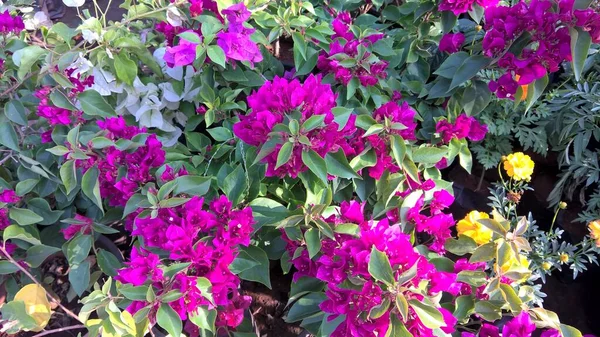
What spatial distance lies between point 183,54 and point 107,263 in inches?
22.2

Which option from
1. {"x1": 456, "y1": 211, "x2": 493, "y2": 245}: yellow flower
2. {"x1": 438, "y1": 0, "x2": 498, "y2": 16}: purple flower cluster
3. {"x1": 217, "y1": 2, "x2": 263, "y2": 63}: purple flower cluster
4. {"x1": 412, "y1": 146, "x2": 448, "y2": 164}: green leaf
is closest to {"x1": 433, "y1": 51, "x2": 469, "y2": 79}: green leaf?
{"x1": 438, "y1": 0, "x2": 498, "y2": 16}: purple flower cluster

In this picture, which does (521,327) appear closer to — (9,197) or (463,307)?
(463,307)

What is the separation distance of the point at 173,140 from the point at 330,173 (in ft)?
1.88

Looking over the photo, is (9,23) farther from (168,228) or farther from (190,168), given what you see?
(168,228)

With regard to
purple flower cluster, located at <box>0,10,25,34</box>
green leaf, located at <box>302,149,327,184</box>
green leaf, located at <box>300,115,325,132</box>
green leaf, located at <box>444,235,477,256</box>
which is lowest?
green leaf, located at <box>444,235,477,256</box>

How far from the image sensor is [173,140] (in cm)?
132

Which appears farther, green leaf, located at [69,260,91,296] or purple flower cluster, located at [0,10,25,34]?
purple flower cluster, located at [0,10,25,34]

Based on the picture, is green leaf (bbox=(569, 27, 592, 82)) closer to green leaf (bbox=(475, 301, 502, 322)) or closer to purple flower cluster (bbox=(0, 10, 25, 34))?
green leaf (bbox=(475, 301, 502, 322))

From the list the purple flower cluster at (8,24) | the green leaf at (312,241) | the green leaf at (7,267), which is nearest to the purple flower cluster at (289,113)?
the green leaf at (312,241)

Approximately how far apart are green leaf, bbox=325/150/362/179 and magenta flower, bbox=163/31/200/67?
43 cm

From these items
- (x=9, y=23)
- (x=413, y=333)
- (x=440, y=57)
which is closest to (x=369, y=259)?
(x=413, y=333)

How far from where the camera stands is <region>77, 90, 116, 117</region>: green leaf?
1153 millimetres

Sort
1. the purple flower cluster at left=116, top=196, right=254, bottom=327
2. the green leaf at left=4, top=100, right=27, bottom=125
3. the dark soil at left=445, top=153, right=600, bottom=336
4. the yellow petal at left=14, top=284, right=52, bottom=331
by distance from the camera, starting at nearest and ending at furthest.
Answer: the purple flower cluster at left=116, top=196, right=254, bottom=327 < the yellow petal at left=14, top=284, right=52, bottom=331 < the green leaf at left=4, top=100, right=27, bottom=125 < the dark soil at left=445, top=153, right=600, bottom=336

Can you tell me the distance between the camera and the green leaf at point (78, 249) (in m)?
1.11
